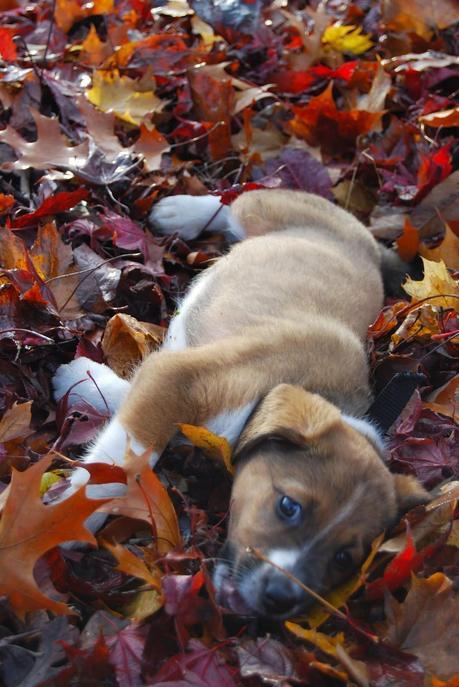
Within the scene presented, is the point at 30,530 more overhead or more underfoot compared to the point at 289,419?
more overhead

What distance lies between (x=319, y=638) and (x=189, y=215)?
110 inches

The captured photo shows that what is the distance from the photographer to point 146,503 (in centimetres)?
261

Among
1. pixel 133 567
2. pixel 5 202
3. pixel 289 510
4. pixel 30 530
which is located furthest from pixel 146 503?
pixel 5 202

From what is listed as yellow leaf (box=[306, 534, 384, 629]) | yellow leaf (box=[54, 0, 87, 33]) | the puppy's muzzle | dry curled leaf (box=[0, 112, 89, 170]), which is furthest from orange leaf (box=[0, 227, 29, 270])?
yellow leaf (box=[54, 0, 87, 33])

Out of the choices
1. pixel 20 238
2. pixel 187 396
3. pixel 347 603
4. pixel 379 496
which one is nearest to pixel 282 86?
pixel 20 238

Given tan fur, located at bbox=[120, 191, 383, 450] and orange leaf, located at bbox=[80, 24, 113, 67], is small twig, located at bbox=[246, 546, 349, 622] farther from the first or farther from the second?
orange leaf, located at bbox=[80, 24, 113, 67]

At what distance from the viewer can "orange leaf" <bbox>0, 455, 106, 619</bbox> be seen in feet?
7.63

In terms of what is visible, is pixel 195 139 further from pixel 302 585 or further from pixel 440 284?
pixel 302 585

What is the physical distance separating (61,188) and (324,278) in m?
1.46

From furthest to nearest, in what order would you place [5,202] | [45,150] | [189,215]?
[189,215] < [45,150] < [5,202]

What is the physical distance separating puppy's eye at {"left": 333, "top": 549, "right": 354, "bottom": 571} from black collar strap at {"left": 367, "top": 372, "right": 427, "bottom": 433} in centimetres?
72

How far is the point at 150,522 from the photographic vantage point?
2.58 meters

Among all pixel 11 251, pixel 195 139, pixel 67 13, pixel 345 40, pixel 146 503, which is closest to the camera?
pixel 146 503

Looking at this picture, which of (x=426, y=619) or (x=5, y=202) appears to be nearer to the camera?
(x=426, y=619)
